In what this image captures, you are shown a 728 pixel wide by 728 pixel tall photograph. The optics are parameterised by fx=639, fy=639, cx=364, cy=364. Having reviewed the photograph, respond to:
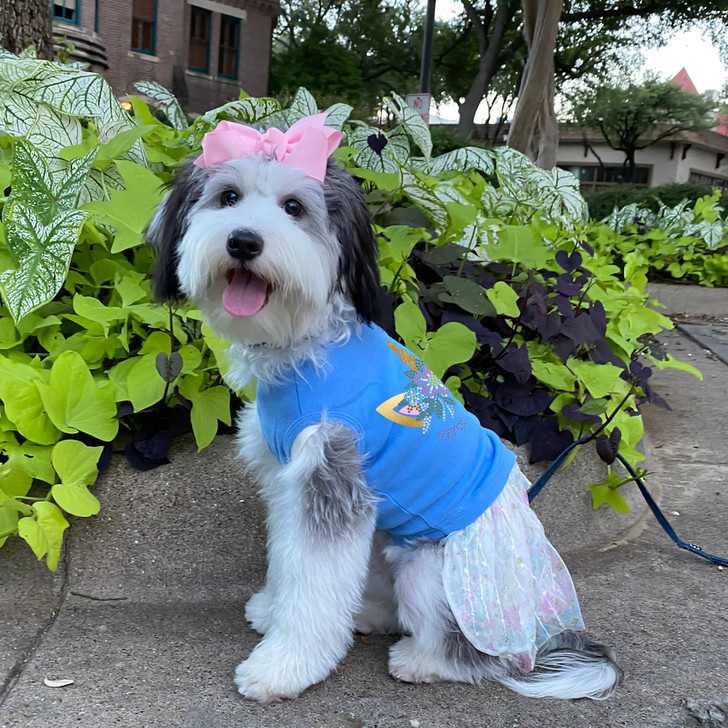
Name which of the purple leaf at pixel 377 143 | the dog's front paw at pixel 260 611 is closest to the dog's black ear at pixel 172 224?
the dog's front paw at pixel 260 611

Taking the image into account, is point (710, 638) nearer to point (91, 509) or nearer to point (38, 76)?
point (91, 509)

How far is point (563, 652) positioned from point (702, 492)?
6.16ft

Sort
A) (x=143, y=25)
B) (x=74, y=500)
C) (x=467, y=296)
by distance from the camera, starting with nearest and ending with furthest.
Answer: (x=74, y=500), (x=467, y=296), (x=143, y=25)

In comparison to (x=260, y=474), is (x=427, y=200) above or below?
above

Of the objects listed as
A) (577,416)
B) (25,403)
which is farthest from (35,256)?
(577,416)

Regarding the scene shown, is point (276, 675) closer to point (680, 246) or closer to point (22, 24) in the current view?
point (22, 24)

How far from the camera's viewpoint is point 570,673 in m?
2.08

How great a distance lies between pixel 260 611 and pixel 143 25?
98.6ft

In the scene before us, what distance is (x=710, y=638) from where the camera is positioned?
2.35 meters

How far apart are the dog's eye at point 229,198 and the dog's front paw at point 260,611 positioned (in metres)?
1.38

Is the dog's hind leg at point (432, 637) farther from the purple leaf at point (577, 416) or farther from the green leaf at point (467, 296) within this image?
the green leaf at point (467, 296)

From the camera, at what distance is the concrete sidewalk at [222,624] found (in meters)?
1.93

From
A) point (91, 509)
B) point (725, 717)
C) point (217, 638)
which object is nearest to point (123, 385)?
point (91, 509)

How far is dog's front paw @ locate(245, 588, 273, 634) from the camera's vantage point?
90.2 inches
